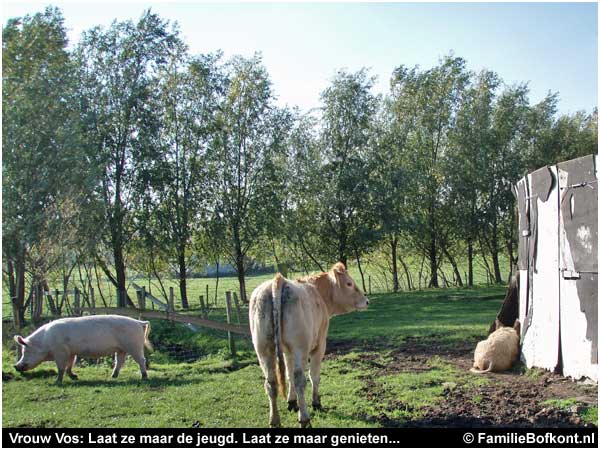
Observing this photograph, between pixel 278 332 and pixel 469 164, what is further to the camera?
pixel 469 164

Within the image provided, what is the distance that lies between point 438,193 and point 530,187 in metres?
25.8

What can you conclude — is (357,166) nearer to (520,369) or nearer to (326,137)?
(326,137)

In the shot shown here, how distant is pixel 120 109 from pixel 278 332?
21855 millimetres

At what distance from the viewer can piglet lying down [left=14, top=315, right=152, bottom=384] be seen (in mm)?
11461

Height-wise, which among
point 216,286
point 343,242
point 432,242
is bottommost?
point 216,286

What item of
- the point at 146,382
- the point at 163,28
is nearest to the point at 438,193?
the point at 163,28

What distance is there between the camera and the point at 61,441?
7289mm

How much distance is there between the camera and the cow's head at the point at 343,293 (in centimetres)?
966

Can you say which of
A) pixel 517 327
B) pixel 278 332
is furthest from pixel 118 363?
pixel 517 327

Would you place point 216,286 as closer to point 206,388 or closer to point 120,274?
point 120,274

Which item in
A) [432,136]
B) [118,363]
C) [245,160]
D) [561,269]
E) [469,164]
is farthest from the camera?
[432,136]

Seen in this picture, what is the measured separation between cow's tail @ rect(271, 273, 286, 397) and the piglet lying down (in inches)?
196

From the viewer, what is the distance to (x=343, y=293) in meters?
9.73

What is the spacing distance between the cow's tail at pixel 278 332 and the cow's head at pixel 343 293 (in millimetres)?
2069
